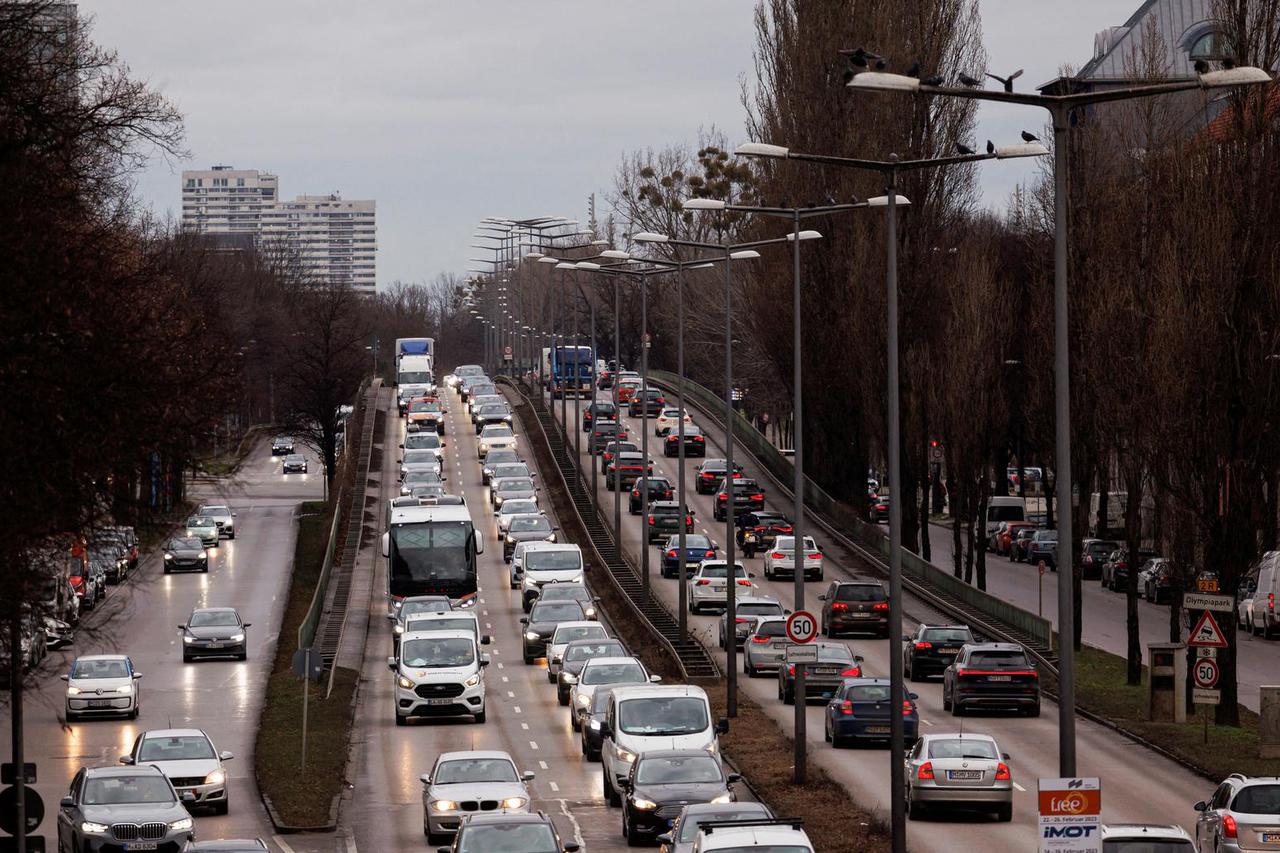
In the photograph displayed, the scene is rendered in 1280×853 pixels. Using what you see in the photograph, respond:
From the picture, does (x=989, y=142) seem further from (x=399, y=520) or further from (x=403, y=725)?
(x=399, y=520)

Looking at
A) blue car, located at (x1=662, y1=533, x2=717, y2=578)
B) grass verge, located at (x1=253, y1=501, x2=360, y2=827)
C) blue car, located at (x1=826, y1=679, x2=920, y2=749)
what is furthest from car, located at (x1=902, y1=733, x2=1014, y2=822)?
blue car, located at (x1=662, y1=533, x2=717, y2=578)

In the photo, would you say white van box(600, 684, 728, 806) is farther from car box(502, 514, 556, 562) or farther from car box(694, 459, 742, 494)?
car box(694, 459, 742, 494)

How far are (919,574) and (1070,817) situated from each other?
162 feet

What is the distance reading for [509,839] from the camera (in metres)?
24.7

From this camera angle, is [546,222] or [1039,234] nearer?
[1039,234]

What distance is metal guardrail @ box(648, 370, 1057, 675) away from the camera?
179 ft

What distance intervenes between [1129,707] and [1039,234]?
3149cm

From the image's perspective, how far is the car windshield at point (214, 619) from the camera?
185 feet

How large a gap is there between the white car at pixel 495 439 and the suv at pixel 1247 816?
252 ft

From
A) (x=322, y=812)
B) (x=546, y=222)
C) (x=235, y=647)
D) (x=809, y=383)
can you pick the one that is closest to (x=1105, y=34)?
(x=546, y=222)

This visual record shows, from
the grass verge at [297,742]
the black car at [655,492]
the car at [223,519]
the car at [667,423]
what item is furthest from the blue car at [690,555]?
the car at [667,423]

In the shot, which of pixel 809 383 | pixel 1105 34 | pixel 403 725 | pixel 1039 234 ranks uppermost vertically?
pixel 1105 34

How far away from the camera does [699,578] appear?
62.9 m

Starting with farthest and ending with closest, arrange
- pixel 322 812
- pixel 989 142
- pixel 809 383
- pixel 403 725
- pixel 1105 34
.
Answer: pixel 1105 34 → pixel 809 383 → pixel 403 725 → pixel 322 812 → pixel 989 142
